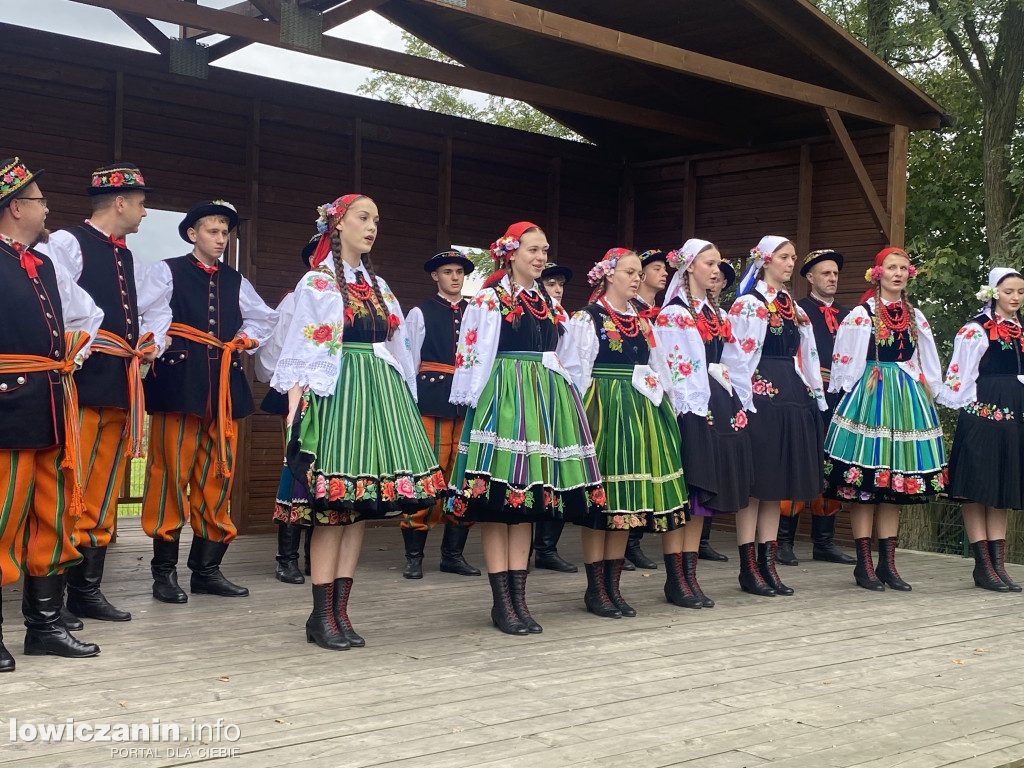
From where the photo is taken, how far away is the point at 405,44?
22.9 meters

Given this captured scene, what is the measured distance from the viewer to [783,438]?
17.0 feet

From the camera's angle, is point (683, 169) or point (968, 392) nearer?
point (968, 392)

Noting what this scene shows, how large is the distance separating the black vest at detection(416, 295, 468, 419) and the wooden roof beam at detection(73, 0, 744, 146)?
1.23 meters

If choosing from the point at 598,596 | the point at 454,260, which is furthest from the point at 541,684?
the point at 454,260

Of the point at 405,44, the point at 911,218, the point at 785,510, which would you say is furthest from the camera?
the point at 405,44

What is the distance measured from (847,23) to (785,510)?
32.6 ft

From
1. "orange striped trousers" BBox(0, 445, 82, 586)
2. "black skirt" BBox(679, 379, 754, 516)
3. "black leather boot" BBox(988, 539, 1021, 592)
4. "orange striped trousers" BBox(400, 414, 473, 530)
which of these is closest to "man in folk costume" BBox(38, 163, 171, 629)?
"orange striped trousers" BBox(0, 445, 82, 586)

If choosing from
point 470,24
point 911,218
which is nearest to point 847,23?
point 911,218

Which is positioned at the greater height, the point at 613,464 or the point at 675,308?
the point at 675,308

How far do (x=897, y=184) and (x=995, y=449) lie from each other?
7.82 feet

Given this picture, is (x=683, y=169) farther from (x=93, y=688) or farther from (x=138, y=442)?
(x=93, y=688)

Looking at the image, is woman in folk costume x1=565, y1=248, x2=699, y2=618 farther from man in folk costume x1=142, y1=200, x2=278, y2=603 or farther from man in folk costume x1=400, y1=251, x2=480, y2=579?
man in folk costume x1=142, y1=200, x2=278, y2=603

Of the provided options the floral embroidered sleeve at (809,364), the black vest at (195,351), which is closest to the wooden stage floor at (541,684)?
the black vest at (195,351)

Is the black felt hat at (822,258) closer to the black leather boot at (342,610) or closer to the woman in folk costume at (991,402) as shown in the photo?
the woman in folk costume at (991,402)
